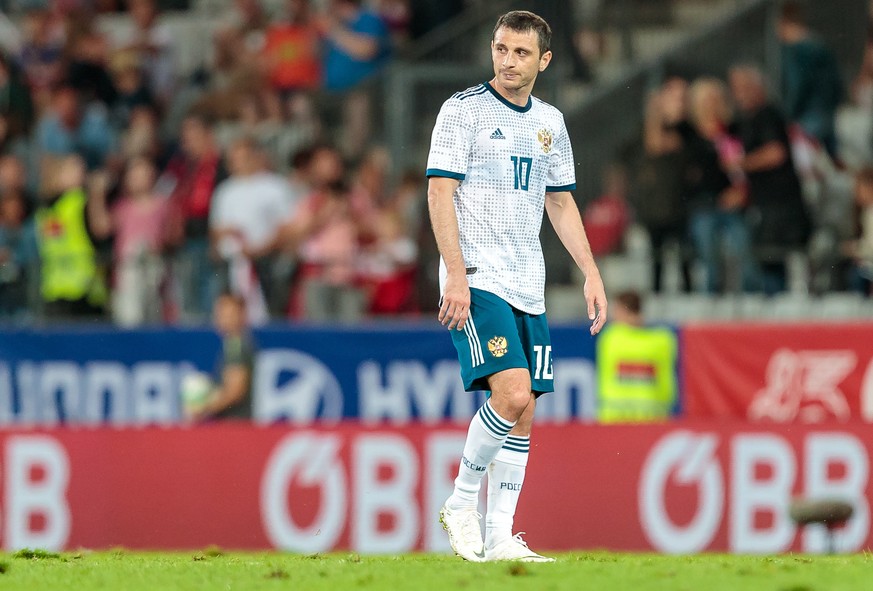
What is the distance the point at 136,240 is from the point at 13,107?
3283mm

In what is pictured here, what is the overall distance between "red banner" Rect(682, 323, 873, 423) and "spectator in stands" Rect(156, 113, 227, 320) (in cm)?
481

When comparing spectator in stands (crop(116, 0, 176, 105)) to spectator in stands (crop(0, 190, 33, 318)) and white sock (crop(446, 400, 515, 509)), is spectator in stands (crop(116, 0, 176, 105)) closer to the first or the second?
spectator in stands (crop(0, 190, 33, 318))

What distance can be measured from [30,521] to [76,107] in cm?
720

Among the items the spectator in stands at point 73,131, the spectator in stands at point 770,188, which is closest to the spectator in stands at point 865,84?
the spectator in stands at point 770,188

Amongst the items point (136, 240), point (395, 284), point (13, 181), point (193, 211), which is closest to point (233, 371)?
point (395, 284)

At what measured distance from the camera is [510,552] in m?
8.05

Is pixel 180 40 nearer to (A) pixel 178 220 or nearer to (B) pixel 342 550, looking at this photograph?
(A) pixel 178 220

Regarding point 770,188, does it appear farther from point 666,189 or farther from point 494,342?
point 494,342

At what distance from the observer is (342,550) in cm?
1307

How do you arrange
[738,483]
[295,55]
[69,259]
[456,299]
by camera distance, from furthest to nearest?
[295,55]
[69,259]
[738,483]
[456,299]

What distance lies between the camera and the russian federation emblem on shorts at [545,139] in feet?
26.5

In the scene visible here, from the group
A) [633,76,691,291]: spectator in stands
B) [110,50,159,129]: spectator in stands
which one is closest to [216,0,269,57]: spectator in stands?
[110,50,159,129]: spectator in stands

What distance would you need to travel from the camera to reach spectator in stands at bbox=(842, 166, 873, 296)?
15.3 metres

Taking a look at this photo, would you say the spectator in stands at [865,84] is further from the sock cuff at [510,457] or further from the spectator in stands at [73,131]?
the sock cuff at [510,457]
